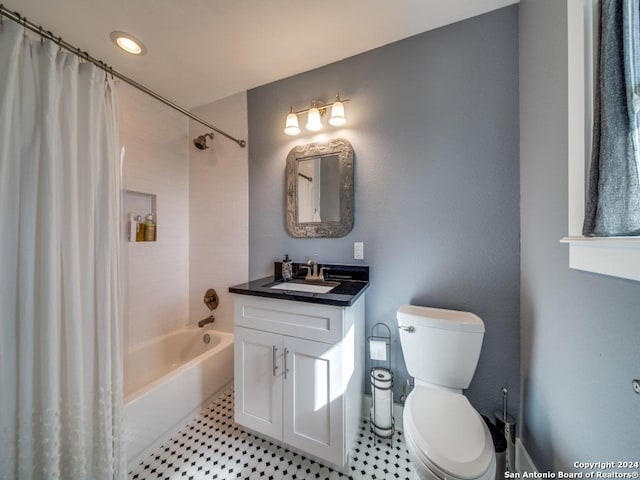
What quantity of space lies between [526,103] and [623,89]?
0.66 meters

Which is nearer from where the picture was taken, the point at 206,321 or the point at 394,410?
the point at 394,410

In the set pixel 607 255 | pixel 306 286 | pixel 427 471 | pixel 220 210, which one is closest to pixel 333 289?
pixel 306 286

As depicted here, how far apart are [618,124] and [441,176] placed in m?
0.77

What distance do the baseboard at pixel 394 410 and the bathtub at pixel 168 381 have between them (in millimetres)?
1070

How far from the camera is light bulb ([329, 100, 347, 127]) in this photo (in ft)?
4.92

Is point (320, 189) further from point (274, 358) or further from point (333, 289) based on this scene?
point (274, 358)

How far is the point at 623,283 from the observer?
65 centimetres

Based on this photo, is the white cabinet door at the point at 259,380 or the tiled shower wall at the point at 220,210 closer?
the white cabinet door at the point at 259,380

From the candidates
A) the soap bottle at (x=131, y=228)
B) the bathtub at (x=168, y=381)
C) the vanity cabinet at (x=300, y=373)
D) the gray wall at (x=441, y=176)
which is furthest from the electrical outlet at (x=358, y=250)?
the soap bottle at (x=131, y=228)

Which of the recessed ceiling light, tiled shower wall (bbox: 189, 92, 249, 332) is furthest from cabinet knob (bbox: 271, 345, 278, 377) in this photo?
the recessed ceiling light

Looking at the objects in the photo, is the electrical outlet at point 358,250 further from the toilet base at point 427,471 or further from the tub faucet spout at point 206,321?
the tub faucet spout at point 206,321

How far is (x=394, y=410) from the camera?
4.87 feet

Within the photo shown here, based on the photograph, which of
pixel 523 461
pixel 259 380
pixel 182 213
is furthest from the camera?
pixel 182 213

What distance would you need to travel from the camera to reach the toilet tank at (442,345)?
1123 millimetres
